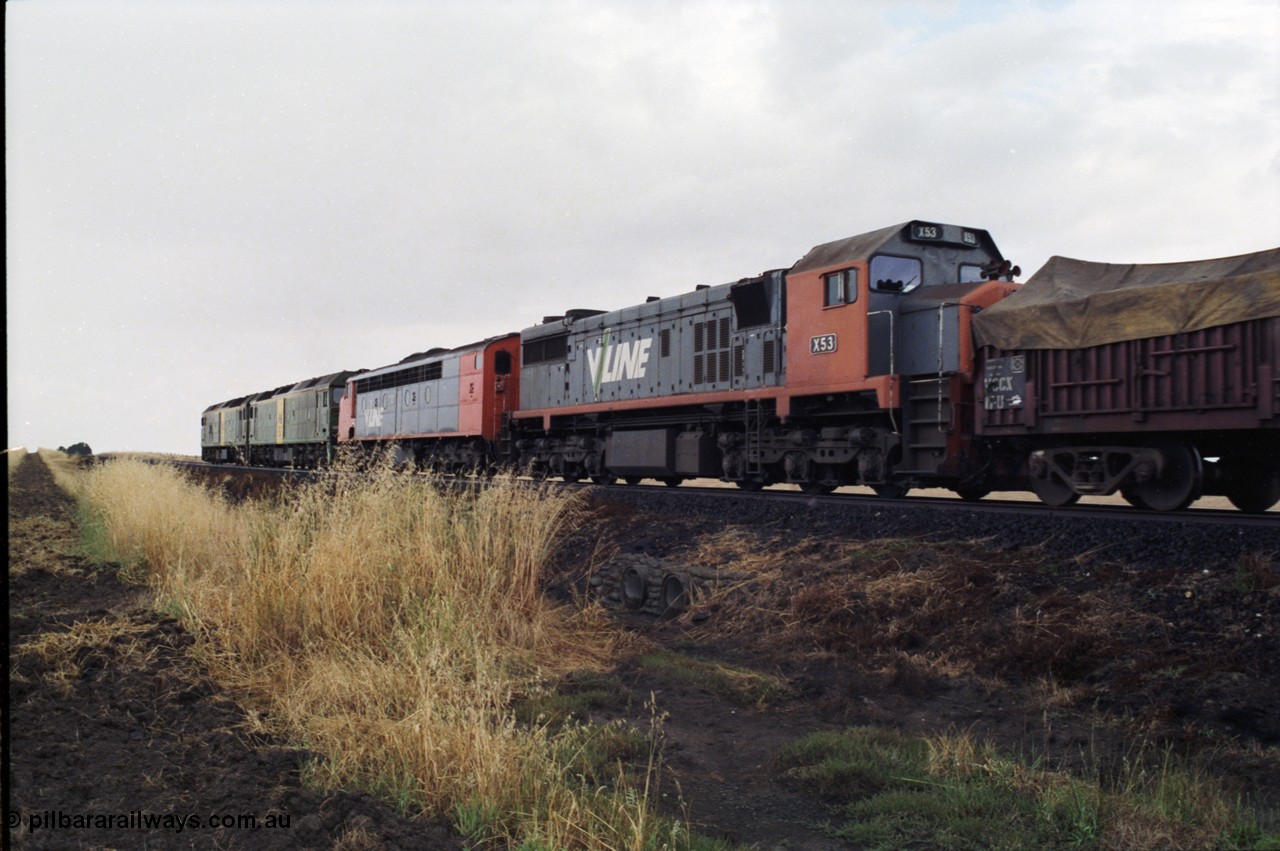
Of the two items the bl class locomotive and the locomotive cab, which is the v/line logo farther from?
the locomotive cab

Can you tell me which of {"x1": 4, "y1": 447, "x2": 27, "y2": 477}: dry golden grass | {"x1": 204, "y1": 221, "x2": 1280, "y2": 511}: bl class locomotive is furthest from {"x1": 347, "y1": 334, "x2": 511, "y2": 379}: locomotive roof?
{"x1": 4, "y1": 447, "x2": 27, "y2": 477}: dry golden grass

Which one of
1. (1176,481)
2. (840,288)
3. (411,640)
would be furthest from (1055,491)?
(411,640)

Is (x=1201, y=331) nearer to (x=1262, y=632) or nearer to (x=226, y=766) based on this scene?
(x=1262, y=632)

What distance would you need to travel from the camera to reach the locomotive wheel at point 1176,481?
32.2ft

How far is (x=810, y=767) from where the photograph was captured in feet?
17.9

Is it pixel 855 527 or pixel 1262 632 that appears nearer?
pixel 1262 632

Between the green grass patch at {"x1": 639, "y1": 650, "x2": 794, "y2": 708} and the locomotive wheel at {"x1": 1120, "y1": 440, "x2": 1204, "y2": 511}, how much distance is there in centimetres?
545

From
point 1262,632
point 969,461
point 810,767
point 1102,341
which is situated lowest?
point 810,767

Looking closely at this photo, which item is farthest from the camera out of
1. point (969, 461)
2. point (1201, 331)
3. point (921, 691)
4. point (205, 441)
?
point (205, 441)

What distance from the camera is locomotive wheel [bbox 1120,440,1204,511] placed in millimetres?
9828

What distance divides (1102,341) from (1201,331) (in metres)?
0.99

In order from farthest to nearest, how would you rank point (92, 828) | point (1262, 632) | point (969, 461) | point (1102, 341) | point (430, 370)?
point (430, 370), point (969, 461), point (1102, 341), point (1262, 632), point (92, 828)

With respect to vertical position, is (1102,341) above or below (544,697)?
above

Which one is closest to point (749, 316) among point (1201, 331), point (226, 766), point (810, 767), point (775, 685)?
point (1201, 331)
